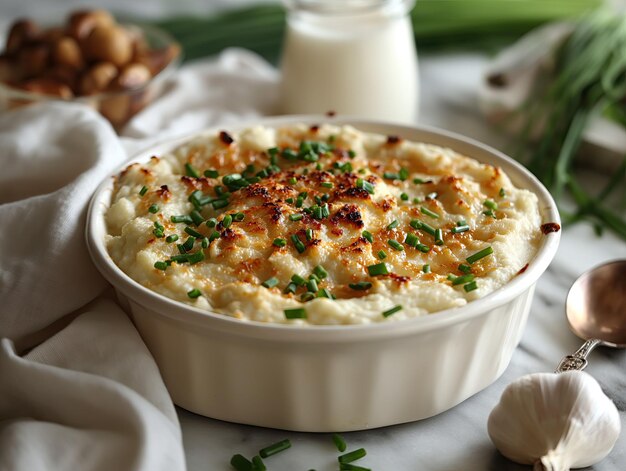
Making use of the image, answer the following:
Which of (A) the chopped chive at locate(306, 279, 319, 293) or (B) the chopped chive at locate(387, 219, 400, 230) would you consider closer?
(A) the chopped chive at locate(306, 279, 319, 293)

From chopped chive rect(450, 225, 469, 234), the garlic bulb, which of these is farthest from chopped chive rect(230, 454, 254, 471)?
chopped chive rect(450, 225, 469, 234)

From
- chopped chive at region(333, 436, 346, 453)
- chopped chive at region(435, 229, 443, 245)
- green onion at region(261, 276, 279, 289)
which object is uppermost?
chopped chive at region(435, 229, 443, 245)

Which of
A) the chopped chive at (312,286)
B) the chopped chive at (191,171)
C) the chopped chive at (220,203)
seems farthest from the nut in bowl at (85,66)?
the chopped chive at (312,286)

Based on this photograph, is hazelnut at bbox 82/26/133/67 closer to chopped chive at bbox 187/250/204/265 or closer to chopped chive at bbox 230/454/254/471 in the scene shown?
chopped chive at bbox 187/250/204/265

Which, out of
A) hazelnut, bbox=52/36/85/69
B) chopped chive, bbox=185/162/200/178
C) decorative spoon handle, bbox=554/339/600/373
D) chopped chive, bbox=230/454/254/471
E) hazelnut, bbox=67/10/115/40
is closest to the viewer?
chopped chive, bbox=230/454/254/471

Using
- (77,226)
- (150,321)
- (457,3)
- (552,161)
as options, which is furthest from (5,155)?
(457,3)

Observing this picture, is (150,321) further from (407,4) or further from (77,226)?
(407,4)
